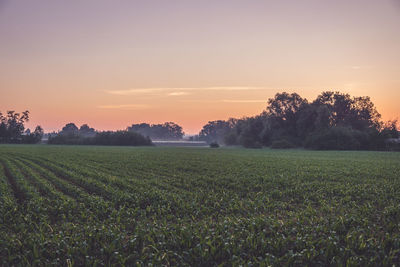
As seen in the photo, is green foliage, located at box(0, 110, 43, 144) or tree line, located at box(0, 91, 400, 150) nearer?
tree line, located at box(0, 91, 400, 150)

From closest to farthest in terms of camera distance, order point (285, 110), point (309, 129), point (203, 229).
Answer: point (203, 229) < point (309, 129) < point (285, 110)

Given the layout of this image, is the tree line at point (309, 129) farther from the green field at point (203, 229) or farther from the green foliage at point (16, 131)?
the green field at point (203, 229)

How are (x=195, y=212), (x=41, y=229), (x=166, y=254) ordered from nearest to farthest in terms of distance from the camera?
(x=166, y=254)
(x=41, y=229)
(x=195, y=212)

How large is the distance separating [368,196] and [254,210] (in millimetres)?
6875

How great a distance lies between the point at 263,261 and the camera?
20.9ft

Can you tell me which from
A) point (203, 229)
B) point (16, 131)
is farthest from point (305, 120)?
point (16, 131)

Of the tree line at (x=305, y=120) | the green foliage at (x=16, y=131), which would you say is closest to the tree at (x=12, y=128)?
the green foliage at (x=16, y=131)

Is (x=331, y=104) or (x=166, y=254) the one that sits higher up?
(x=331, y=104)

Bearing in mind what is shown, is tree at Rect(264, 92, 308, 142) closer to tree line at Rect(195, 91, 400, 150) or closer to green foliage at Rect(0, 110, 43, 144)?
tree line at Rect(195, 91, 400, 150)

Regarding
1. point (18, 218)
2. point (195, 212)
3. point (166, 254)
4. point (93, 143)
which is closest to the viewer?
point (166, 254)

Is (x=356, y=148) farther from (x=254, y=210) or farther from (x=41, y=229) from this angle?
(x=41, y=229)

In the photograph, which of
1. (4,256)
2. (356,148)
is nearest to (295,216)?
(4,256)

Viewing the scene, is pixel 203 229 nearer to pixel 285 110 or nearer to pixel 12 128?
pixel 285 110

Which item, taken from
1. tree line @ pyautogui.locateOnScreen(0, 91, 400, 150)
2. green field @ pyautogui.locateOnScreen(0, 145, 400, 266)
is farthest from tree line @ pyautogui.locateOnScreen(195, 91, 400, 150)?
green field @ pyautogui.locateOnScreen(0, 145, 400, 266)
